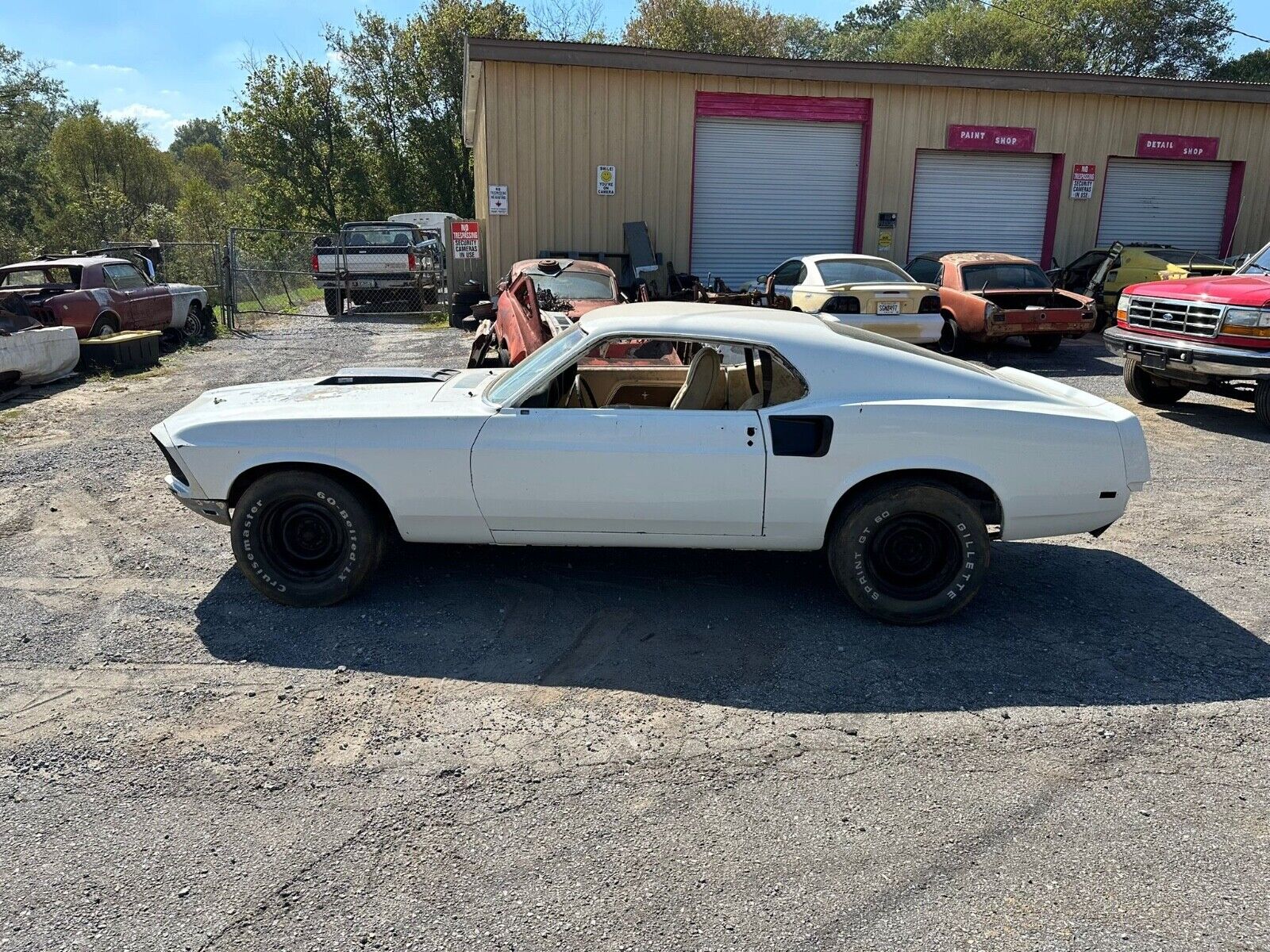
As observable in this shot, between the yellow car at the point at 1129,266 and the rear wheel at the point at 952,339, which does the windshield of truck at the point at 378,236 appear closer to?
the rear wheel at the point at 952,339

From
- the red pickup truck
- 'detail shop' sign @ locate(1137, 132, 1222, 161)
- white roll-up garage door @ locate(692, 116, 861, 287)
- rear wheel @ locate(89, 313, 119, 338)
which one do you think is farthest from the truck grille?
rear wheel @ locate(89, 313, 119, 338)

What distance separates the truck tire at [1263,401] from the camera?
884 cm

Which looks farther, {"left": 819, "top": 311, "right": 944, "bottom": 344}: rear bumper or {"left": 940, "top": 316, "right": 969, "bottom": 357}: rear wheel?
{"left": 940, "top": 316, "right": 969, "bottom": 357}: rear wheel

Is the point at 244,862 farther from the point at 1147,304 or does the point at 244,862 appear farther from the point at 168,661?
the point at 1147,304

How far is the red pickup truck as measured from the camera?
8562 mm

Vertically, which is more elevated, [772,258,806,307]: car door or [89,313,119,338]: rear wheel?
[772,258,806,307]: car door

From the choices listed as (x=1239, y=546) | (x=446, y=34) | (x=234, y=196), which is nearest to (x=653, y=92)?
(x=1239, y=546)

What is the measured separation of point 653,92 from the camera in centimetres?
1630

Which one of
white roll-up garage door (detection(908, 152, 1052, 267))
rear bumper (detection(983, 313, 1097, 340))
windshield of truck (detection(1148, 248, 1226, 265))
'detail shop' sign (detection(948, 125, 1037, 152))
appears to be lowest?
rear bumper (detection(983, 313, 1097, 340))

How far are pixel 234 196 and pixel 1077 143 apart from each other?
42.4 metres

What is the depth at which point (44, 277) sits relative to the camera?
43.3ft

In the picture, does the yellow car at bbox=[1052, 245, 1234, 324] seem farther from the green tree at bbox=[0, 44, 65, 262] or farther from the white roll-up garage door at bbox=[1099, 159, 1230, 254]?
the green tree at bbox=[0, 44, 65, 262]

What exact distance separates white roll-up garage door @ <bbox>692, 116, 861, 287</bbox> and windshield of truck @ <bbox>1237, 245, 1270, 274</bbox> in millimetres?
8565

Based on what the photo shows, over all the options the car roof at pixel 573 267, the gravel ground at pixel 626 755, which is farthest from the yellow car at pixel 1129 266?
the gravel ground at pixel 626 755
